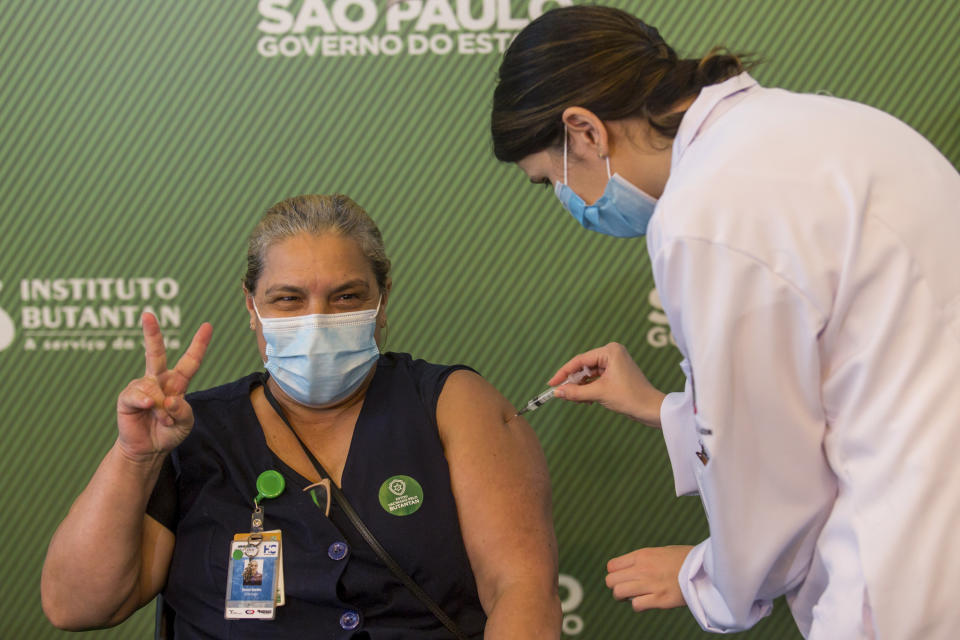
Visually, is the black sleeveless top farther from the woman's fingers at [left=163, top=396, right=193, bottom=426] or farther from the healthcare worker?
the healthcare worker

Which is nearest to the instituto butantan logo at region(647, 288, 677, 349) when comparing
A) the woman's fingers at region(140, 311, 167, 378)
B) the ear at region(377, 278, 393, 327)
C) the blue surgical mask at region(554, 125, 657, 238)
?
the ear at region(377, 278, 393, 327)

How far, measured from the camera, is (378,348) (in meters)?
1.85

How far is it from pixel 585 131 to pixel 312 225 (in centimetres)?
66

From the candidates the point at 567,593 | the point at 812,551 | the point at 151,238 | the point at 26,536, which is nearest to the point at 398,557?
the point at 812,551

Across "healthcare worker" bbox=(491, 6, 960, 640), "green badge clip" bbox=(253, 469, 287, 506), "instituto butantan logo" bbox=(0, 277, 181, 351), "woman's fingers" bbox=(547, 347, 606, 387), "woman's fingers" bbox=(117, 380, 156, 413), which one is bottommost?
"instituto butantan logo" bbox=(0, 277, 181, 351)

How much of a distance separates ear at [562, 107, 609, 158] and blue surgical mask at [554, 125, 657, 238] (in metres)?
0.02

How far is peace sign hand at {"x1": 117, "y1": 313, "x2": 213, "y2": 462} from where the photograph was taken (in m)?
1.52

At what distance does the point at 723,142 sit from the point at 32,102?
6.76 ft

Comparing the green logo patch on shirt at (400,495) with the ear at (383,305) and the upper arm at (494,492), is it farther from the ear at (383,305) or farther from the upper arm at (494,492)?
the ear at (383,305)

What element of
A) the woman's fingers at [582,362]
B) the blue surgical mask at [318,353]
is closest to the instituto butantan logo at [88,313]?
the blue surgical mask at [318,353]

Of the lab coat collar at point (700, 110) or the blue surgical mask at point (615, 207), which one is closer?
the lab coat collar at point (700, 110)

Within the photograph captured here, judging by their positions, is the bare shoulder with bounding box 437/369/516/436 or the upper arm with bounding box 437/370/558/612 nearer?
the upper arm with bounding box 437/370/558/612

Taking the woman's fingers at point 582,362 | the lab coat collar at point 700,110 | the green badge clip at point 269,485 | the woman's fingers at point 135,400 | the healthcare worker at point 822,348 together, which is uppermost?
the lab coat collar at point 700,110

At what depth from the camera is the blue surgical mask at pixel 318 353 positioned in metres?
1.73
